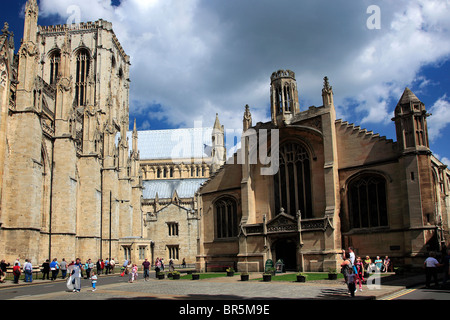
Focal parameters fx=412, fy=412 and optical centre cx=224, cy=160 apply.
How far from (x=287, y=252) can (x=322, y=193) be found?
5.09m

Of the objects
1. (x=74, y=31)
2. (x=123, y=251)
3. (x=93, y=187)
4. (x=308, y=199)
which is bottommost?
(x=123, y=251)

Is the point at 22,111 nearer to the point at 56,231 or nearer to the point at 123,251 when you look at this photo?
the point at 56,231

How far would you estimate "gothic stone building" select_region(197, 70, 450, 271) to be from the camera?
83.6 feet

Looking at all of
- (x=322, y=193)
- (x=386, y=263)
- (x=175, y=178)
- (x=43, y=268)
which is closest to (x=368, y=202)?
(x=322, y=193)

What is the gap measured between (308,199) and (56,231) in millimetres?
21832

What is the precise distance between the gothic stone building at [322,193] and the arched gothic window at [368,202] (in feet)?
0.22

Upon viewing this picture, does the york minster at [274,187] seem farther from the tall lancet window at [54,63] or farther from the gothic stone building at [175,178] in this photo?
the tall lancet window at [54,63]

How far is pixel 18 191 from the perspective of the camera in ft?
96.9

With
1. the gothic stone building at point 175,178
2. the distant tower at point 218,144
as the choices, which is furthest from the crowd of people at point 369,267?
the distant tower at point 218,144

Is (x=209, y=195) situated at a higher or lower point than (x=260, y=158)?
lower

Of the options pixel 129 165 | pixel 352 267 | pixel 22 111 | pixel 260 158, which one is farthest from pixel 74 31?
pixel 352 267

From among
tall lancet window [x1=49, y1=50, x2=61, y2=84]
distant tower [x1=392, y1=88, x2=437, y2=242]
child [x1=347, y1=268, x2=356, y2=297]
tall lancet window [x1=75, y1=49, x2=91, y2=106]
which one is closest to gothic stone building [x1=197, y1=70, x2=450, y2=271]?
distant tower [x1=392, y1=88, x2=437, y2=242]

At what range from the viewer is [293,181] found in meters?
31.7

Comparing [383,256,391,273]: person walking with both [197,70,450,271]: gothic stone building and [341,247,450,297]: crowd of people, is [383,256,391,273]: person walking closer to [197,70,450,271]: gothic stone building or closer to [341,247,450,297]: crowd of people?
[341,247,450,297]: crowd of people
